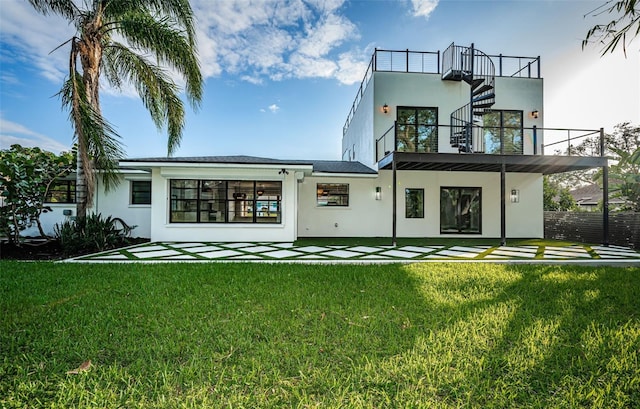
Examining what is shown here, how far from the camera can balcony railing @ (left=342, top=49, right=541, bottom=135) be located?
37.3 feet

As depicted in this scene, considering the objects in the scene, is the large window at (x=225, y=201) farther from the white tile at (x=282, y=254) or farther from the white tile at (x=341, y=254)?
the white tile at (x=341, y=254)

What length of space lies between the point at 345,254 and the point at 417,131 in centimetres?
639

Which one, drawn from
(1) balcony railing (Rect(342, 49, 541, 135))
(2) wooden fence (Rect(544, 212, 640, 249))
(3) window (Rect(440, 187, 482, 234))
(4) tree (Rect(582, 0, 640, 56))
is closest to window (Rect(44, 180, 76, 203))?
(1) balcony railing (Rect(342, 49, 541, 135))

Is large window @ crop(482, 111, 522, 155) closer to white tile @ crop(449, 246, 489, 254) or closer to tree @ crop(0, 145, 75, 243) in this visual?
white tile @ crop(449, 246, 489, 254)

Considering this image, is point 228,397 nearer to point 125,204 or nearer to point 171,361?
point 171,361

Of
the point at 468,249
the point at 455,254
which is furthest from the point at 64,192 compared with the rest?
the point at 468,249

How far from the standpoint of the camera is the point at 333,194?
443 inches

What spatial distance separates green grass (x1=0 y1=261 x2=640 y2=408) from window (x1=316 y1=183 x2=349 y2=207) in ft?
22.6

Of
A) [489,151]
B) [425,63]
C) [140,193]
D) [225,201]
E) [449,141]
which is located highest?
[425,63]

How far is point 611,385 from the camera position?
6.20 feet

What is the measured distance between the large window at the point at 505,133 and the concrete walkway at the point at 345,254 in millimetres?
4723

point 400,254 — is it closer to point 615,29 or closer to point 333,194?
point 333,194

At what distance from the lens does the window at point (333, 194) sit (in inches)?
441

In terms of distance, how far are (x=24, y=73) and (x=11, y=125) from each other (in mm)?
1321
